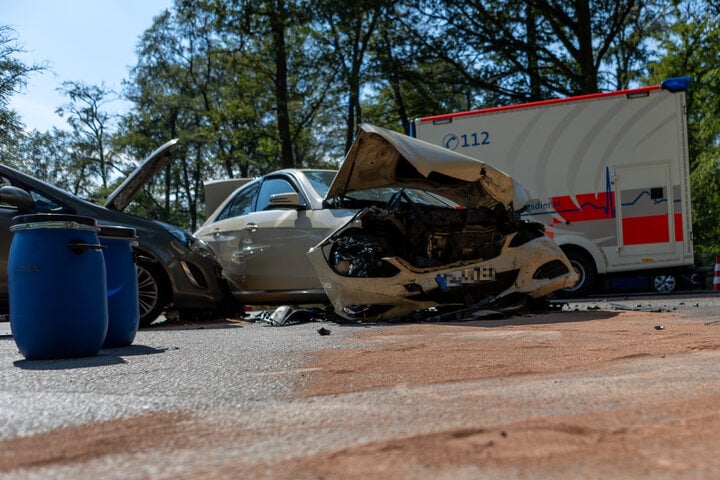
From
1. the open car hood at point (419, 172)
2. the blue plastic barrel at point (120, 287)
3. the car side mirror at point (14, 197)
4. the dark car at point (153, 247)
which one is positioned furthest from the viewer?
the dark car at point (153, 247)

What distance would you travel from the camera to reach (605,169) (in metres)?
12.2

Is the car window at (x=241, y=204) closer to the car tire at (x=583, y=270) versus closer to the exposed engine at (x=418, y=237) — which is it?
the exposed engine at (x=418, y=237)

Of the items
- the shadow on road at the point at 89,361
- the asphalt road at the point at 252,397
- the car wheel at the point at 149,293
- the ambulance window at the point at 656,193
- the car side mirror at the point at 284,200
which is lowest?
the shadow on road at the point at 89,361

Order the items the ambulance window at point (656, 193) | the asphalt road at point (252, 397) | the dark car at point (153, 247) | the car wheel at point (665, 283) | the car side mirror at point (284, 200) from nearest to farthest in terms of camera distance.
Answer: the asphalt road at point (252, 397)
the dark car at point (153, 247)
the car side mirror at point (284, 200)
the ambulance window at point (656, 193)
the car wheel at point (665, 283)

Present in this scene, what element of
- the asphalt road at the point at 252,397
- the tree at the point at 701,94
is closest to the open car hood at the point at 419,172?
the asphalt road at the point at 252,397

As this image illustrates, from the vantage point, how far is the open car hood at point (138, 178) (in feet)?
25.4

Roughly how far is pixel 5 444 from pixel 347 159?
17.5ft

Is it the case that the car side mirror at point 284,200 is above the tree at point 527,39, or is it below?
below

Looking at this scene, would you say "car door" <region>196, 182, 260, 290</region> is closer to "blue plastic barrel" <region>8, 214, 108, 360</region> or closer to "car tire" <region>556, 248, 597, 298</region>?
"blue plastic barrel" <region>8, 214, 108, 360</region>

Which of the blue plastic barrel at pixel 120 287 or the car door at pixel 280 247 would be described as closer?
the blue plastic barrel at pixel 120 287

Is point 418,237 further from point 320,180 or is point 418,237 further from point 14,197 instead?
point 14,197

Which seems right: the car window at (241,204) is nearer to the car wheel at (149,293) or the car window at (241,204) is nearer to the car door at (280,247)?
the car door at (280,247)

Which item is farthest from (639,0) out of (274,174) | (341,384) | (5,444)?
(5,444)

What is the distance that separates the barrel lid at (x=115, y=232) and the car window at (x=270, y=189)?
3.14m
